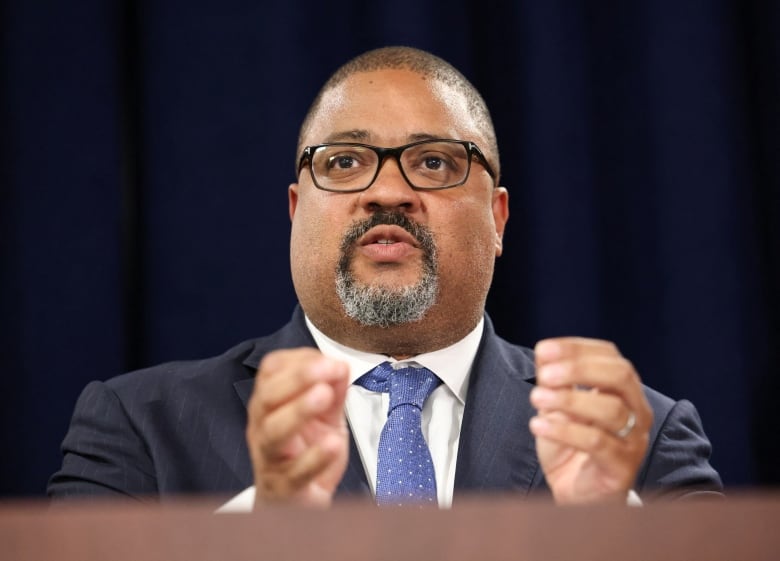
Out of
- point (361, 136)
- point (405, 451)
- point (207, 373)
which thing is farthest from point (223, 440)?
point (361, 136)

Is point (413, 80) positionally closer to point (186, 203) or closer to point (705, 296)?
point (186, 203)

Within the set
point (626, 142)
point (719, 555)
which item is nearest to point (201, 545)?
point (719, 555)

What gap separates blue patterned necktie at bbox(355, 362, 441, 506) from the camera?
3.59ft

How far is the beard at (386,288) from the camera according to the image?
4.01 ft

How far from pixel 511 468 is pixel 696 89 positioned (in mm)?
847

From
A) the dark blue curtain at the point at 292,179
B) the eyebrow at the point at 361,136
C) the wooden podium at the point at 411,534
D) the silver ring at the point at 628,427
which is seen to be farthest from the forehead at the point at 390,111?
the wooden podium at the point at 411,534

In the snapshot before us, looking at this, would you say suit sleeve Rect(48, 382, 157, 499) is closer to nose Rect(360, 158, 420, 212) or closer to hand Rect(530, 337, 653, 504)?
nose Rect(360, 158, 420, 212)

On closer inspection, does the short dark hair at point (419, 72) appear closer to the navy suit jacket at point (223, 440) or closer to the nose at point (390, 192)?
the nose at point (390, 192)

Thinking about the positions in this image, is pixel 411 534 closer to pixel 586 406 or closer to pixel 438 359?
pixel 586 406

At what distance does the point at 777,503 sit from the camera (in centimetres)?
32

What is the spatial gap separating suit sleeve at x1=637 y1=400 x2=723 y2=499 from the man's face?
0.31m

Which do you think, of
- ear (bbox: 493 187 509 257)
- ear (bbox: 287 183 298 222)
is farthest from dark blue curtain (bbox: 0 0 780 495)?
ear (bbox: 493 187 509 257)

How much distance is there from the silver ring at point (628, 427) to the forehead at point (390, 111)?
1.92 feet

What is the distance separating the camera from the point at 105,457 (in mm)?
1177
